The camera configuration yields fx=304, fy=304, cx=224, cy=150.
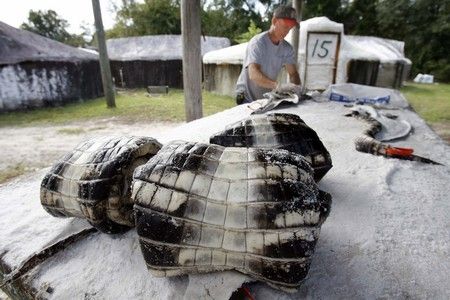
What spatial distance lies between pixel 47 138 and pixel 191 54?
5.10m

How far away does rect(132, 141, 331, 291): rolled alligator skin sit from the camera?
816 millimetres

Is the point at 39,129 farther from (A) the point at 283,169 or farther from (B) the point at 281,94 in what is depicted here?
(A) the point at 283,169

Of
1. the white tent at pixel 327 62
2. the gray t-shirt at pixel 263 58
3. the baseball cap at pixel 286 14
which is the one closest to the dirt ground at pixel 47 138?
the gray t-shirt at pixel 263 58

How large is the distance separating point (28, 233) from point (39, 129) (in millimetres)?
7572

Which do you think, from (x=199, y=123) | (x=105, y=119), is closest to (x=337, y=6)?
(x=105, y=119)

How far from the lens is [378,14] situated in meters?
24.4

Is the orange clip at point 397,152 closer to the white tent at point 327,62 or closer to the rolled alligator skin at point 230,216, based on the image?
the rolled alligator skin at point 230,216

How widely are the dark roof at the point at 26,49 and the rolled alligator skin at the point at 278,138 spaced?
11117 millimetres

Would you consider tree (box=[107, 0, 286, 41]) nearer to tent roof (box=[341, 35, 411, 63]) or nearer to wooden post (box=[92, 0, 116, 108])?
tent roof (box=[341, 35, 411, 63])

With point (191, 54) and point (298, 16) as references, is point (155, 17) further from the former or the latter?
point (191, 54)

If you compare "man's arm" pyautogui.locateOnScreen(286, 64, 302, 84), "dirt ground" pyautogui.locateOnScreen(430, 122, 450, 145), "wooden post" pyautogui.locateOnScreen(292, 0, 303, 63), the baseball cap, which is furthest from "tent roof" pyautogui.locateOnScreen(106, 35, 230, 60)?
the baseball cap

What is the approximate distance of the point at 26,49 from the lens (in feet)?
34.2

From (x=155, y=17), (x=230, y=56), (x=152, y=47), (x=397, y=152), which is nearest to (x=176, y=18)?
(x=155, y=17)

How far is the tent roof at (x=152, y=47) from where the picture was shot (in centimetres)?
1878
